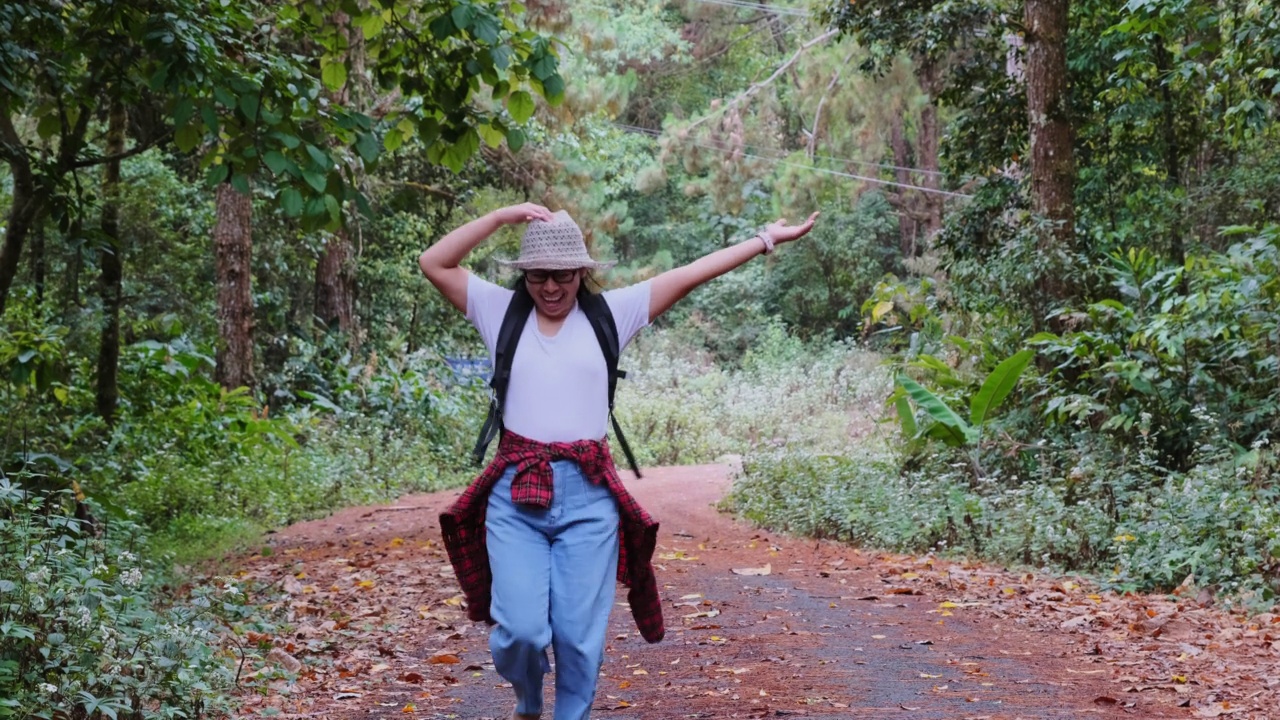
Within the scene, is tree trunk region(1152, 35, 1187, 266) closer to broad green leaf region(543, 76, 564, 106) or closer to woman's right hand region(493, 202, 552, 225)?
broad green leaf region(543, 76, 564, 106)

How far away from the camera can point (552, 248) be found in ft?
14.8

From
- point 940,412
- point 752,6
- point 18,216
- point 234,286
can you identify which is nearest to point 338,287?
point 234,286

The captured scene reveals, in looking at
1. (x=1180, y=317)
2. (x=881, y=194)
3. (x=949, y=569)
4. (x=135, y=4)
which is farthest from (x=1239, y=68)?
(x=881, y=194)

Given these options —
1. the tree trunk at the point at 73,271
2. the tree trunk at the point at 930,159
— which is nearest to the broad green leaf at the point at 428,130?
the tree trunk at the point at 73,271

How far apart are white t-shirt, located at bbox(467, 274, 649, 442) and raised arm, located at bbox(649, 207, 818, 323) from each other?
24 cm

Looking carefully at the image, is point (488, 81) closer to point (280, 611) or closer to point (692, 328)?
point (280, 611)

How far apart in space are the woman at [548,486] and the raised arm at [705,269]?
0.4 inches

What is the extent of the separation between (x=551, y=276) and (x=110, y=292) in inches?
298

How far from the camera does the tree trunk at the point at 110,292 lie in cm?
1084

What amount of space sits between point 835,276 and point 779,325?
7.66 feet

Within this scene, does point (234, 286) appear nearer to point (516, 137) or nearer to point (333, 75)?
point (333, 75)

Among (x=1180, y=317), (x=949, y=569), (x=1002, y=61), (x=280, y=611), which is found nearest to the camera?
(x=280, y=611)

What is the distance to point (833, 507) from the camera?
12.3 meters

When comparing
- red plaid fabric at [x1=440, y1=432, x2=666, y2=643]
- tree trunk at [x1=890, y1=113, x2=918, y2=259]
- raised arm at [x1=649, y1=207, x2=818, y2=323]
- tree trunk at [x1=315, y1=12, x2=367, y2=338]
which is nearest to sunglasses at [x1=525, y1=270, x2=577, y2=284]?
raised arm at [x1=649, y1=207, x2=818, y2=323]
